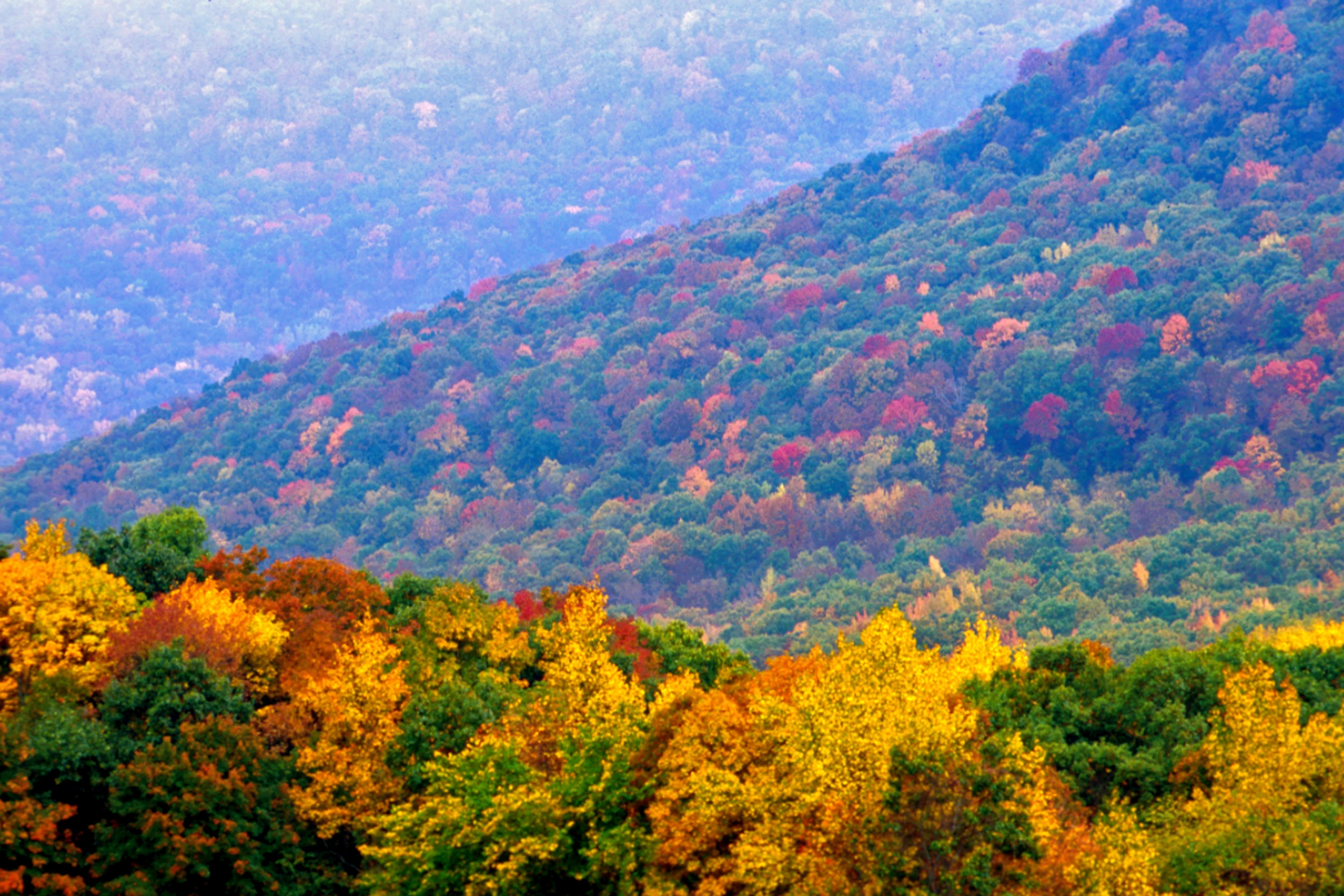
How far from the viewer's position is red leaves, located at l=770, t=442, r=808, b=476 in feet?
369

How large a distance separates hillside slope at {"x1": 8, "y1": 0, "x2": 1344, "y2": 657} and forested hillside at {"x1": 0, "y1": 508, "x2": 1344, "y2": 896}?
96.5 feet

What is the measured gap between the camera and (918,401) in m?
111

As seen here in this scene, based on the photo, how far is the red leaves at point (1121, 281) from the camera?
110438mm

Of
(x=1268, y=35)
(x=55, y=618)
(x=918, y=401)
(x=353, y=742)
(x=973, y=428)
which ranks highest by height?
(x=1268, y=35)

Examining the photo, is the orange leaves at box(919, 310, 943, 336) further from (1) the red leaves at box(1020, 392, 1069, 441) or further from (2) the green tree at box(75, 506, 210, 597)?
(2) the green tree at box(75, 506, 210, 597)

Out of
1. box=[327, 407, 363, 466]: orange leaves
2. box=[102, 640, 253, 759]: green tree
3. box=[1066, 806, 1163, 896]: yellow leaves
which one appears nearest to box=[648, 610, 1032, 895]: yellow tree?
box=[1066, 806, 1163, 896]: yellow leaves

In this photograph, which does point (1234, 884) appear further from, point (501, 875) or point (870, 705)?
point (501, 875)

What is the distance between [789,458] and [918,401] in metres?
11.5

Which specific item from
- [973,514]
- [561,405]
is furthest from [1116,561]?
[561,405]

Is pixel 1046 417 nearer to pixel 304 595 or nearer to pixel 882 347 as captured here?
pixel 882 347

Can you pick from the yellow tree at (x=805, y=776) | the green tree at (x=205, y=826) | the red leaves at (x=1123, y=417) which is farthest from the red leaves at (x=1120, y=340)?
the green tree at (x=205, y=826)

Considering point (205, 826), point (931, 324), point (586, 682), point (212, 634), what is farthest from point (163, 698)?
point (931, 324)

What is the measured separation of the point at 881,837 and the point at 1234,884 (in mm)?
6174

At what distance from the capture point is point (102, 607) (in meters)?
37.0
